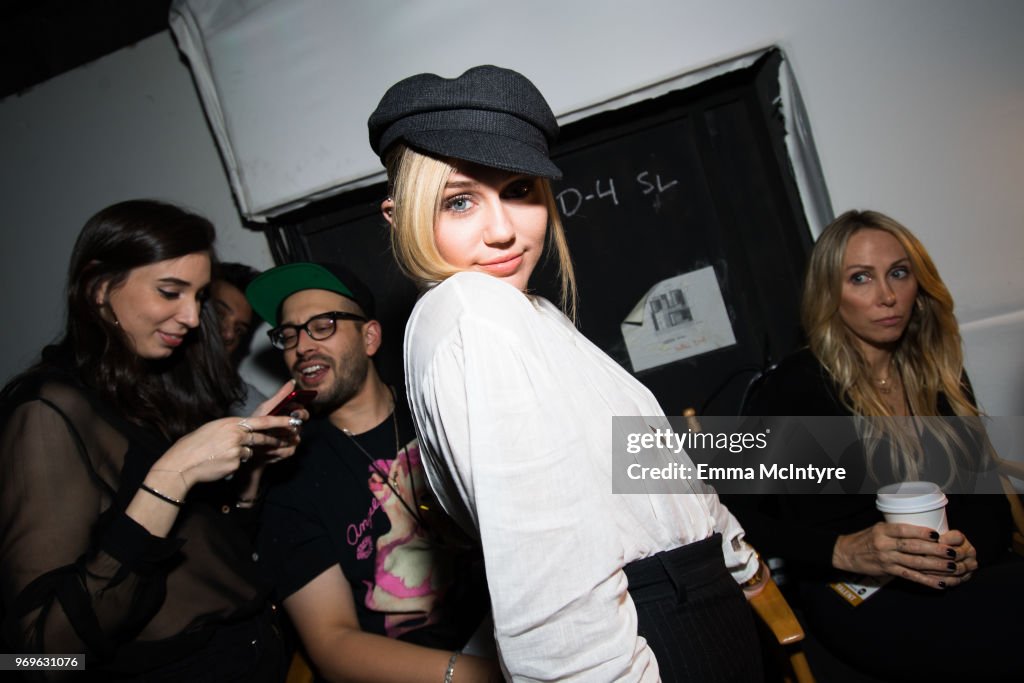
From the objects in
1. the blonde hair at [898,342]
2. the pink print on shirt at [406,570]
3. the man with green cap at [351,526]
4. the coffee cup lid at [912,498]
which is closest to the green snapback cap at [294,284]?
Result: the man with green cap at [351,526]

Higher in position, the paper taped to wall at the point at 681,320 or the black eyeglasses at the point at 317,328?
the black eyeglasses at the point at 317,328

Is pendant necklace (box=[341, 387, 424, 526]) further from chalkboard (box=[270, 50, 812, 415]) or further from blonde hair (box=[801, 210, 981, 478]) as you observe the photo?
blonde hair (box=[801, 210, 981, 478])

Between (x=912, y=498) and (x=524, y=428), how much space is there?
1232mm

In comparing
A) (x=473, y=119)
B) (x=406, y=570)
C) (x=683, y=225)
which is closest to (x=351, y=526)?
(x=406, y=570)

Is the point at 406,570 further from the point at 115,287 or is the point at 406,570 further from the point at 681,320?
the point at 681,320

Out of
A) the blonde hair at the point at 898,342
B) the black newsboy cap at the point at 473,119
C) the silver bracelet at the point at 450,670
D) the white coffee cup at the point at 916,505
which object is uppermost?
the black newsboy cap at the point at 473,119

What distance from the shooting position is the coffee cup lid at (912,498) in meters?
1.42

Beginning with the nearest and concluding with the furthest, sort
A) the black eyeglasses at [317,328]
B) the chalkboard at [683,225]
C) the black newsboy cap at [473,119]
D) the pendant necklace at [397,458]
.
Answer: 1. the black newsboy cap at [473,119]
2. the pendant necklace at [397,458]
3. the black eyeglasses at [317,328]
4. the chalkboard at [683,225]

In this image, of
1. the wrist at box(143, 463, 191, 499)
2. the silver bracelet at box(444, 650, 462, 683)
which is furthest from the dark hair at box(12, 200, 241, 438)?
the silver bracelet at box(444, 650, 462, 683)

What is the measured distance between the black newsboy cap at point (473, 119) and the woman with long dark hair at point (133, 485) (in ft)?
3.19

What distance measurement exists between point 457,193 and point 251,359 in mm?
2122

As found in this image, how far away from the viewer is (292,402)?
1735mm

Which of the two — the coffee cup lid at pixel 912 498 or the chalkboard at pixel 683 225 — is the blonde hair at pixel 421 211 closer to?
the coffee cup lid at pixel 912 498

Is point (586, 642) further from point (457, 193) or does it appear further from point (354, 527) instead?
point (354, 527)
